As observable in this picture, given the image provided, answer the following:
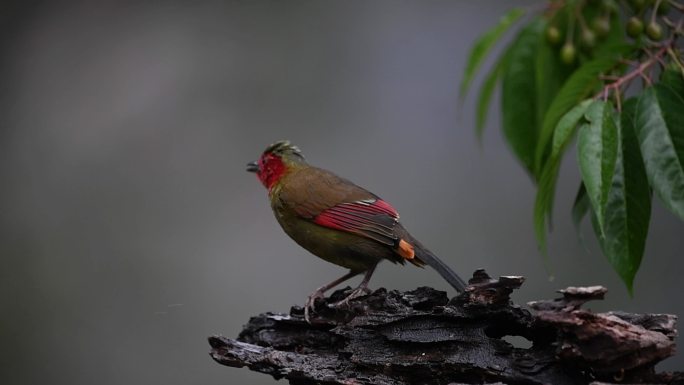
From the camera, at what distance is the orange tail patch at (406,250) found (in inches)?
121

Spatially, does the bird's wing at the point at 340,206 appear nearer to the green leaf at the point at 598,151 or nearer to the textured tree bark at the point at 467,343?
the textured tree bark at the point at 467,343

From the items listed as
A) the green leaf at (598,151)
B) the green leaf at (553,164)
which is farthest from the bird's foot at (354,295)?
the green leaf at (598,151)

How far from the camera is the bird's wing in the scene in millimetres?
3195

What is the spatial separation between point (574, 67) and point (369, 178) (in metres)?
2.48

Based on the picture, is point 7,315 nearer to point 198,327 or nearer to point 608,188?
point 198,327

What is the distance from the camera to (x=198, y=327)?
5.52m

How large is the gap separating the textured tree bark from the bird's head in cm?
103

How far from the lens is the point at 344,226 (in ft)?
10.6

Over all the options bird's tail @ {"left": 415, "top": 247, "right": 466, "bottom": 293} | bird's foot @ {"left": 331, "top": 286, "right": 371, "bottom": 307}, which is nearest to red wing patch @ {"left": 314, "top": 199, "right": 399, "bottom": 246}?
bird's tail @ {"left": 415, "top": 247, "right": 466, "bottom": 293}

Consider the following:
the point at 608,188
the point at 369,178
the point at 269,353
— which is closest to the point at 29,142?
the point at 369,178

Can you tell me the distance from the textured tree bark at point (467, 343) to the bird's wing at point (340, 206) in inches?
17.0

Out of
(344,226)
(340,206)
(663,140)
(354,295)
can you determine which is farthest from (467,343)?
(340,206)

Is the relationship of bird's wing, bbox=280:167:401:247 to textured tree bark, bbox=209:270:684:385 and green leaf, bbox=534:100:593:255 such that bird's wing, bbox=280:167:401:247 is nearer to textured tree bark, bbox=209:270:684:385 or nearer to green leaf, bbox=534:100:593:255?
textured tree bark, bbox=209:270:684:385

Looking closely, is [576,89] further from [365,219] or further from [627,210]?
[365,219]
